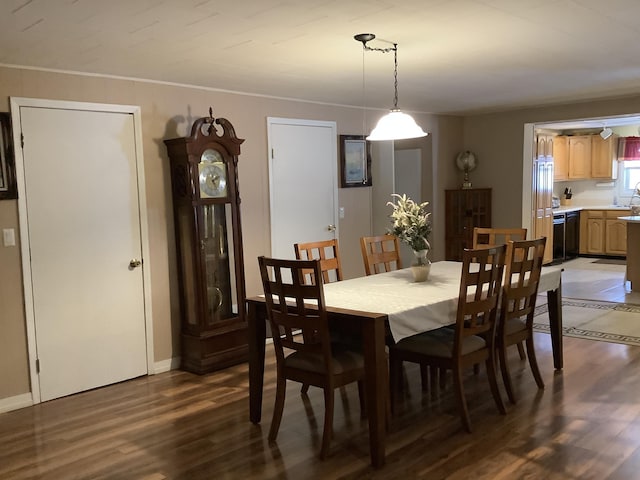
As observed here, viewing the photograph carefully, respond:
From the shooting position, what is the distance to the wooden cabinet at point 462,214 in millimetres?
7305

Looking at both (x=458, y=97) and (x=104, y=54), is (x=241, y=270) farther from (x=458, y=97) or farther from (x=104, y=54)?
(x=458, y=97)

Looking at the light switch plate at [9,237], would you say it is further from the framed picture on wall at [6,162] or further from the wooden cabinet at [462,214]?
the wooden cabinet at [462,214]

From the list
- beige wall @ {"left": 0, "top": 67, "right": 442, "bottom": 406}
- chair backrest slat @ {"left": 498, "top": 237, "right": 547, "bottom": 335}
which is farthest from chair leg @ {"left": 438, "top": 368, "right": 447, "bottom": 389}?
beige wall @ {"left": 0, "top": 67, "right": 442, "bottom": 406}

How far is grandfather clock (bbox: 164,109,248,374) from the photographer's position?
4383 mm

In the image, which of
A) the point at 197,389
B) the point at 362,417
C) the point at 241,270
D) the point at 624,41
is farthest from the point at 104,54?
the point at 624,41

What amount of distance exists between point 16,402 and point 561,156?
881cm

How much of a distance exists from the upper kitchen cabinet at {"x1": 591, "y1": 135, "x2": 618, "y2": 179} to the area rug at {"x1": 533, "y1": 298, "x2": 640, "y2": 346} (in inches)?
159

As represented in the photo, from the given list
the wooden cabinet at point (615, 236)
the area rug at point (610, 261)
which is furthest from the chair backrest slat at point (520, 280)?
the wooden cabinet at point (615, 236)

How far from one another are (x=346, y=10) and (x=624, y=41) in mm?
1900

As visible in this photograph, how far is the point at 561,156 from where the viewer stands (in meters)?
9.84

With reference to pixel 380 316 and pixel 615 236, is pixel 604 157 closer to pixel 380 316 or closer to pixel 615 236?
pixel 615 236

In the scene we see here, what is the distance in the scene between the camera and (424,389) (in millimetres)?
3922

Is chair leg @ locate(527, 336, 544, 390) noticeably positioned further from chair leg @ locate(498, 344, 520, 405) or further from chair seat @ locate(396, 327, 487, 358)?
chair seat @ locate(396, 327, 487, 358)

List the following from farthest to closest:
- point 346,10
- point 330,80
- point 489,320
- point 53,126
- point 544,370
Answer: point 330,80
point 544,370
point 53,126
point 489,320
point 346,10
